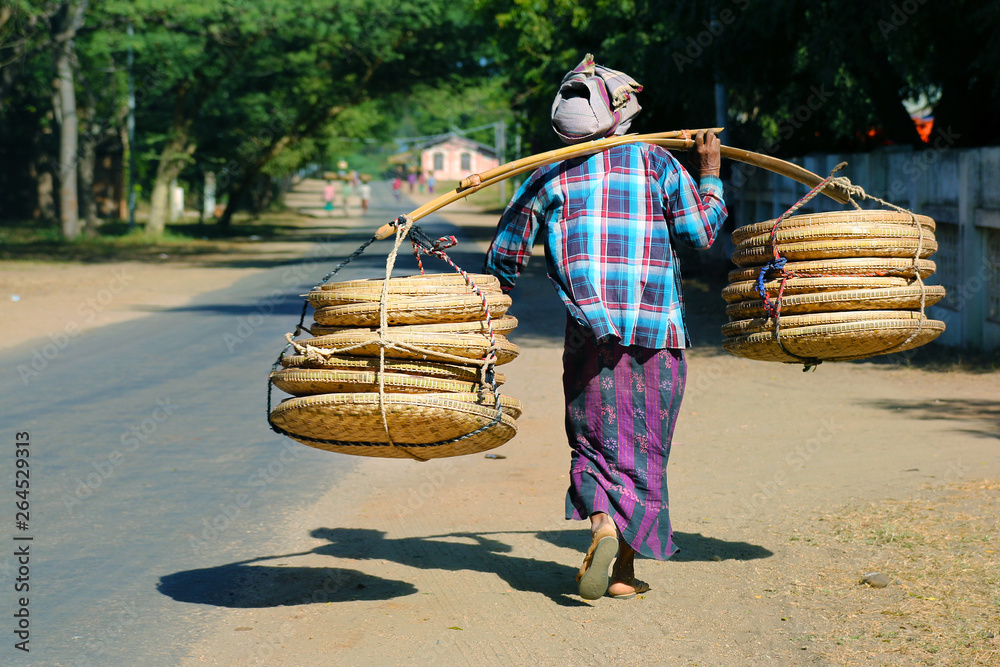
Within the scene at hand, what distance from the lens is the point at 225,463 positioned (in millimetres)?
6465

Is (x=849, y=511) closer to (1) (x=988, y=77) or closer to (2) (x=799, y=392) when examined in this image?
(2) (x=799, y=392)

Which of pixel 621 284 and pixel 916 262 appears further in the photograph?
pixel 916 262

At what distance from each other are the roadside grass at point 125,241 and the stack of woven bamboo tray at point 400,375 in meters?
22.2

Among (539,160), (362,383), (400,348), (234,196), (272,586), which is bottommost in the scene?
(272,586)

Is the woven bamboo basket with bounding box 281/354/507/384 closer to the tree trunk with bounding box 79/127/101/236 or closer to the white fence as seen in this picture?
the white fence

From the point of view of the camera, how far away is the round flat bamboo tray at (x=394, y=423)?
3.40 metres

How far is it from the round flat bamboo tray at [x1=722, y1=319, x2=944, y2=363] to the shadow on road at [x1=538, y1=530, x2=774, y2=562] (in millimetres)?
862

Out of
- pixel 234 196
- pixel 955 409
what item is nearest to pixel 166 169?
pixel 234 196

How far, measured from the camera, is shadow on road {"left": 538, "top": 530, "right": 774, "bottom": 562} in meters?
4.59

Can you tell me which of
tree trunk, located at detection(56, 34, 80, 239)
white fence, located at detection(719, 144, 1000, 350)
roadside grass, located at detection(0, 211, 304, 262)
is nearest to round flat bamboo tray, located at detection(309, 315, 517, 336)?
white fence, located at detection(719, 144, 1000, 350)

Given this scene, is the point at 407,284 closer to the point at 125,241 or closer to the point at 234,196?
the point at 125,241

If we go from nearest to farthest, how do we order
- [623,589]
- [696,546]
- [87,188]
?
[623,589] < [696,546] < [87,188]

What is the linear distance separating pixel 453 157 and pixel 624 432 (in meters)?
126

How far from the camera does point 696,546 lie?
4746 millimetres
